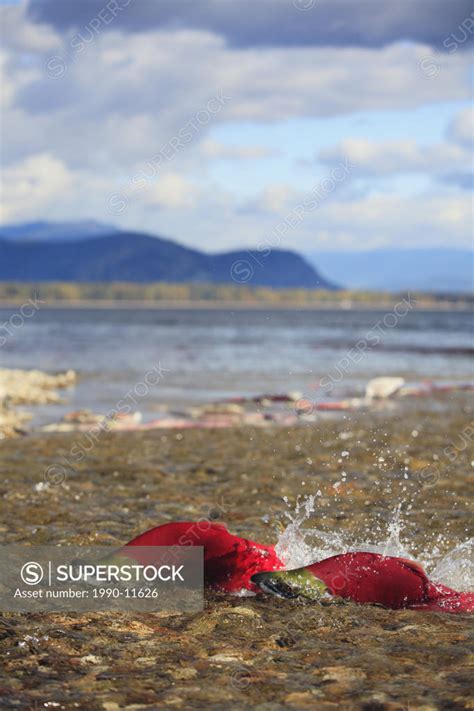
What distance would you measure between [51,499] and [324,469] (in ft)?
14.1

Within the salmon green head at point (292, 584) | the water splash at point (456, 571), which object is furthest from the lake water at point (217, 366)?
the salmon green head at point (292, 584)

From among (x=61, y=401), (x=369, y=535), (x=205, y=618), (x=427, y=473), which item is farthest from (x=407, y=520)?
(x=61, y=401)

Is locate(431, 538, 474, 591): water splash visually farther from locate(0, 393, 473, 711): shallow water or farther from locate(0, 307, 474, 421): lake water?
locate(0, 307, 474, 421): lake water

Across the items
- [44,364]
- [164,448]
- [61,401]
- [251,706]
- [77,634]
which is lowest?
[251,706]

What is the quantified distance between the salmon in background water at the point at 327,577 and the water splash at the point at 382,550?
680mm

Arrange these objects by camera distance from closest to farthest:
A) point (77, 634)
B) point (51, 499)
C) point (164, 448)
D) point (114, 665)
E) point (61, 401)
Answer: point (114, 665) < point (77, 634) < point (51, 499) < point (164, 448) < point (61, 401)

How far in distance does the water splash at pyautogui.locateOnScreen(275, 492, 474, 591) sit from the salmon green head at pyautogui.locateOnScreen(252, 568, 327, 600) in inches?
37.2

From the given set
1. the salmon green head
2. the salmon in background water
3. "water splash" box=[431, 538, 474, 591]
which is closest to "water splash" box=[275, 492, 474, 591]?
"water splash" box=[431, 538, 474, 591]

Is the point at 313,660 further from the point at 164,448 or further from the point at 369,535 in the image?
the point at 164,448

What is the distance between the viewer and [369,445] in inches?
593

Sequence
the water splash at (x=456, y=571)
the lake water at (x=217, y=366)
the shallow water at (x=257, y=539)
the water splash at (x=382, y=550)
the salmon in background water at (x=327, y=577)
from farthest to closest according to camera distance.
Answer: the lake water at (x=217, y=366)
the water splash at (x=382, y=550)
the water splash at (x=456, y=571)
the salmon in background water at (x=327, y=577)
the shallow water at (x=257, y=539)

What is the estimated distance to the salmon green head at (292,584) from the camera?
6.46m

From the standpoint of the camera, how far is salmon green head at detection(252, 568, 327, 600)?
21.2 feet

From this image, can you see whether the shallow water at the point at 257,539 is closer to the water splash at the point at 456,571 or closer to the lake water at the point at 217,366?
the water splash at the point at 456,571
